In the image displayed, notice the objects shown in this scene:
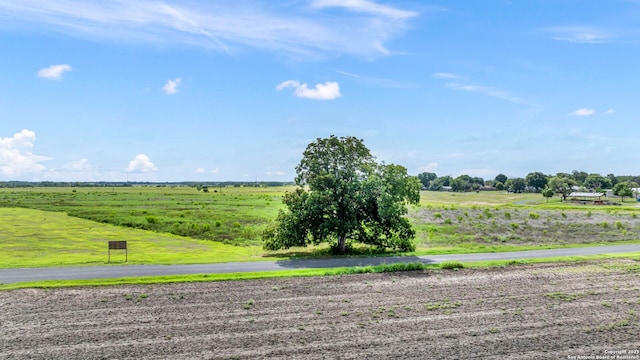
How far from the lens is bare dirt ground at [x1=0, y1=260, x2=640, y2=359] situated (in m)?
14.3

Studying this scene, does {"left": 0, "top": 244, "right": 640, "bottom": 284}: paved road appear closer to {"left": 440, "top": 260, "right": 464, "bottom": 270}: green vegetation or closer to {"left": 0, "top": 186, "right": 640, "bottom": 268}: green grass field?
{"left": 440, "top": 260, "right": 464, "bottom": 270}: green vegetation

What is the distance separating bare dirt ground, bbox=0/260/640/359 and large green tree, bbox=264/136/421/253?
28.9 ft

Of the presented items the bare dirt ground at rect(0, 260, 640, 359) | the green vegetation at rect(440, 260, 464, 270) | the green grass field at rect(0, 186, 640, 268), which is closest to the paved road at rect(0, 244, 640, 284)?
the green vegetation at rect(440, 260, 464, 270)

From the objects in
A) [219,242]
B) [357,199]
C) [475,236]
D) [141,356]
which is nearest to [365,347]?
[141,356]

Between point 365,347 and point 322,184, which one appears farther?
point 322,184

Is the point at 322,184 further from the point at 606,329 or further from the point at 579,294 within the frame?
the point at 606,329

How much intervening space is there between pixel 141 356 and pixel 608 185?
8866 inches

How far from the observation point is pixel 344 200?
33062 millimetres

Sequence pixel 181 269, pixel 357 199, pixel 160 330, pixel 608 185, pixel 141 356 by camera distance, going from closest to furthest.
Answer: pixel 141 356 < pixel 160 330 < pixel 181 269 < pixel 357 199 < pixel 608 185

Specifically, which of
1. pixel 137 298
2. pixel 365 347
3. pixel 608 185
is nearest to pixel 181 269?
pixel 137 298

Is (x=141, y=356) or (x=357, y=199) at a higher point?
(x=357, y=199)

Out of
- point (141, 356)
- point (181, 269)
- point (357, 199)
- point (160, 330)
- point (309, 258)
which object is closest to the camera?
A: point (141, 356)

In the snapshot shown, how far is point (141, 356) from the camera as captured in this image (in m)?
13.7

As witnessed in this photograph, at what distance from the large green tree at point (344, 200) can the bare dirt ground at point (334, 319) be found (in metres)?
8.81
